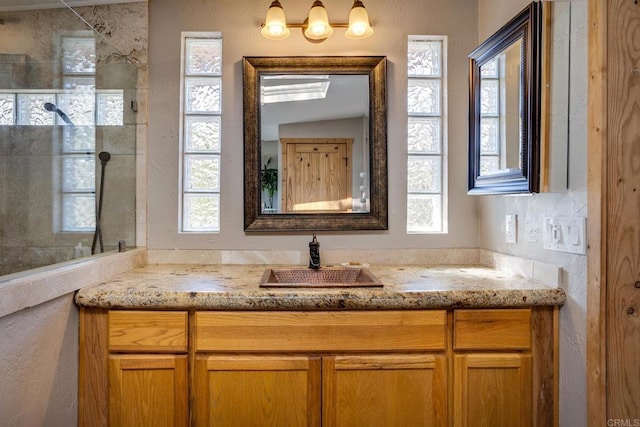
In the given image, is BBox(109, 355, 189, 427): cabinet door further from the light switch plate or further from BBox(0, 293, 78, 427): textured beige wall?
the light switch plate

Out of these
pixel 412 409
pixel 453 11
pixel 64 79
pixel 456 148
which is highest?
pixel 453 11

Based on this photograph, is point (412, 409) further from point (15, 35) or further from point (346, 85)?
point (15, 35)

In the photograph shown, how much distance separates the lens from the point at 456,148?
1.91 meters

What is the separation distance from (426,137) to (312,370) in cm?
135

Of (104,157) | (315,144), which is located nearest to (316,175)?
(315,144)

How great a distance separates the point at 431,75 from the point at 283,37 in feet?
2.74

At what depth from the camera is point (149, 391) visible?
4.24 feet

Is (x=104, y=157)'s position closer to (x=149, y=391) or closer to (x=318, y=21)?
(x=149, y=391)

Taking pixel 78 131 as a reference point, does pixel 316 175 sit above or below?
below

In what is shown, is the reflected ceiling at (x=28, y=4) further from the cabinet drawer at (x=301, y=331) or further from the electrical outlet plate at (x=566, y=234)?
the electrical outlet plate at (x=566, y=234)

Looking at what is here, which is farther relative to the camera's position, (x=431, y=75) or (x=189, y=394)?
(x=431, y=75)

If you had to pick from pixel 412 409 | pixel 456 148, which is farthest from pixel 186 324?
pixel 456 148

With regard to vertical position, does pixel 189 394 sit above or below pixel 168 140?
below

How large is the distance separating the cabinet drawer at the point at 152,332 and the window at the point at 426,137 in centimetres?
125
